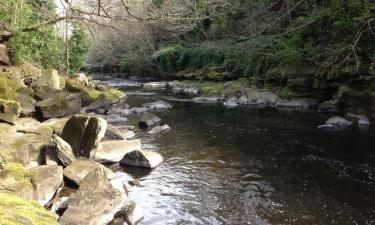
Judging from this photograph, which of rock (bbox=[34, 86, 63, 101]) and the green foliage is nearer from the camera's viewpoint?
rock (bbox=[34, 86, 63, 101])

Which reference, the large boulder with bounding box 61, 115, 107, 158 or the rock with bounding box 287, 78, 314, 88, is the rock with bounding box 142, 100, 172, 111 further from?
the large boulder with bounding box 61, 115, 107, 158

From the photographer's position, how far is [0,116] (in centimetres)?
1269

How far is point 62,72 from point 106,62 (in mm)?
25789

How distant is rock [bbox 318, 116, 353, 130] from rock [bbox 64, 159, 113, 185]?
377 inches

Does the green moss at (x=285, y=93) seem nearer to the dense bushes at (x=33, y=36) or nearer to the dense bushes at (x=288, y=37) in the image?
the dense bushes at (x=288, y=37)

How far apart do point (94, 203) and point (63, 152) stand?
116 inches

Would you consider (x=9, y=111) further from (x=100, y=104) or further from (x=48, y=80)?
(x=100, y=104)

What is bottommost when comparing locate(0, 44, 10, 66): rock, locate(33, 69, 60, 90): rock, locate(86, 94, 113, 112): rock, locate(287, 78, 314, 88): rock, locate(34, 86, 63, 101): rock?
locate(86, 94, 113, 112): rock

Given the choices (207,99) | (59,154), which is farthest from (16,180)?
(207,99)

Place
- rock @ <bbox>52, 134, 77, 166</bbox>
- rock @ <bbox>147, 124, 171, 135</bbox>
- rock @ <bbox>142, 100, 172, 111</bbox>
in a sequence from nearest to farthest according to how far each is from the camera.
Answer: rock @ <bbox>52, 134, 77, 166</bbox> → rock @ <bbox>147, 124, 171, 135</bbox> → rock @ <bbox>142, 100, 172, 111</bbox>

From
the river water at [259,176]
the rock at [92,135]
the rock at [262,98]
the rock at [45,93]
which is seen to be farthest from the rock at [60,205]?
the rock at [262,98]

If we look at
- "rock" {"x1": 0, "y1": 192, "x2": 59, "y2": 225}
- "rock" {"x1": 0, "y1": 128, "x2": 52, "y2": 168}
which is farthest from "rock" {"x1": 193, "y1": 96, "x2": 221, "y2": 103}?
"rock" {"x1": 0, "y1": 192, "x2": 59, "y2": 225}

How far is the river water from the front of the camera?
26.3 ft

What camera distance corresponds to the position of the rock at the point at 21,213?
472 centimetres
